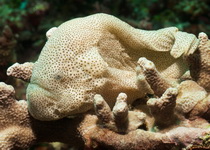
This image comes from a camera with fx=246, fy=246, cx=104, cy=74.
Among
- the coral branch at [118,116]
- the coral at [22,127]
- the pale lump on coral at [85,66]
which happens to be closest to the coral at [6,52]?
the coral at [22,127]

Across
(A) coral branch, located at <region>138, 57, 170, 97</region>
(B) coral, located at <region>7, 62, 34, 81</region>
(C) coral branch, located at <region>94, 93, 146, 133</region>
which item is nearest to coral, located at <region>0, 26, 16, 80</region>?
(B) coral, located at <region>7, 62, 34, 81</region>

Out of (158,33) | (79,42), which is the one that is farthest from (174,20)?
(79,42)

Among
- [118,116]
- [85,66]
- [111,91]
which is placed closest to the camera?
[118,116]

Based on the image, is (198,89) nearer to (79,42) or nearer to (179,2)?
(79,42)

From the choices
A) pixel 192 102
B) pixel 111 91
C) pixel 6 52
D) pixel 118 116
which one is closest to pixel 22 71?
pixel 111 91

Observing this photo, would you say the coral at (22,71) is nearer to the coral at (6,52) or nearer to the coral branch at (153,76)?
the coral branch at (153,76)

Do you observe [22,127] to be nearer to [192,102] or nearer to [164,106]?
[164,106]

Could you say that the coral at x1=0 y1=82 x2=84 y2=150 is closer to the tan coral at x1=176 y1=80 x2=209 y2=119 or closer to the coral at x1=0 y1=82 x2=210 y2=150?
the coral at x1=0 y1=82 x2=210 y2=150
